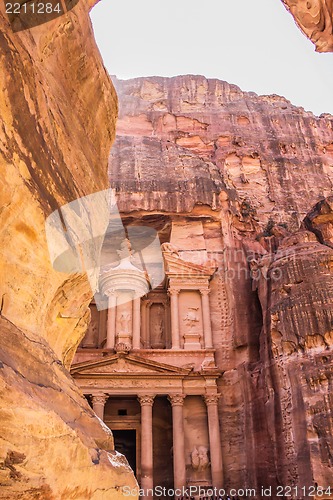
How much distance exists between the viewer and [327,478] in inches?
545

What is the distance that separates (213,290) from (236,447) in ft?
25.1

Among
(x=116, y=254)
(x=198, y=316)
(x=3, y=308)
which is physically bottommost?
(x=3, y=308)

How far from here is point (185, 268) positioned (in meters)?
23.7

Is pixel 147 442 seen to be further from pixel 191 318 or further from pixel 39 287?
pixel 39 287

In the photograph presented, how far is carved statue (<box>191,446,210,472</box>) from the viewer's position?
1877 cm

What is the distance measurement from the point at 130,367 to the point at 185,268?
595 centimetres

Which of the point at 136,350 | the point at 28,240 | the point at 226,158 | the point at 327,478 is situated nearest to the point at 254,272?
the point at 136,350

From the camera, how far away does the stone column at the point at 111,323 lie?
2165cm

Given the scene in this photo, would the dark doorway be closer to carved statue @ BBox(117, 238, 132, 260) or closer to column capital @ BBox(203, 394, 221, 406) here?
column capital @ BBox(203, 394, 221, 406)

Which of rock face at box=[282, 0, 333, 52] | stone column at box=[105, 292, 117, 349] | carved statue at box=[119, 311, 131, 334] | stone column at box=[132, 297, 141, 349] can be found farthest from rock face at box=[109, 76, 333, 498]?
rock face at box=[282, 0, 333, 52]

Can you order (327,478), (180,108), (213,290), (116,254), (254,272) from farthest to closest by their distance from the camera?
(180,108) < (116,254) < (213,290) < (254,272) < (327,478)

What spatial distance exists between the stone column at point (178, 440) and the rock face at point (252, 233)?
179 cm

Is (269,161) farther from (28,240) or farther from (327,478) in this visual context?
(28,240)

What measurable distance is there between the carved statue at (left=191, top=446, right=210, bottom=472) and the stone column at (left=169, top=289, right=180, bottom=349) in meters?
4.64
